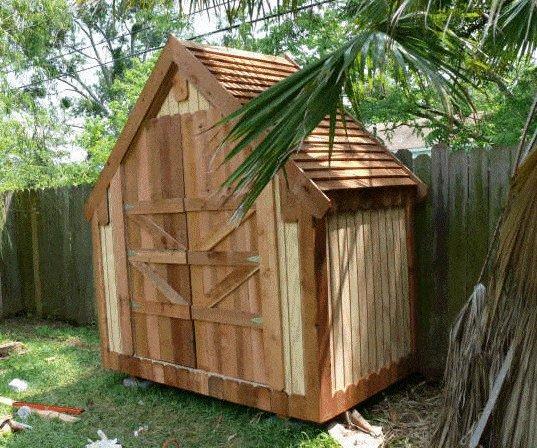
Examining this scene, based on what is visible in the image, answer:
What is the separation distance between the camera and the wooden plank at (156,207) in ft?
17.2

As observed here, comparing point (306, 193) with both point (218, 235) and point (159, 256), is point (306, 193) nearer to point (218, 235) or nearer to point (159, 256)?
point (218, 235)

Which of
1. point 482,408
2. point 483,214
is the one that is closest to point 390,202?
point 483,214

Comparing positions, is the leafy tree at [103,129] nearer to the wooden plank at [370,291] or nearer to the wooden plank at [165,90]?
the wooden plank at [165,90]

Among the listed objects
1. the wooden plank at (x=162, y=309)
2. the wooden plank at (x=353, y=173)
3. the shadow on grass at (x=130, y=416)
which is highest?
the wooden plank at (x=353, y=173)

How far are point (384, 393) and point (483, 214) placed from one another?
1743 millimetres

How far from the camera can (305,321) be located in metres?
4.33

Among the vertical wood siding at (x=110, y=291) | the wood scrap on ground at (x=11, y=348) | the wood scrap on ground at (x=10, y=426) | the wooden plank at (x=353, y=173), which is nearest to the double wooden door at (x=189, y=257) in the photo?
the vertical wood siding at (x=110, y=291)

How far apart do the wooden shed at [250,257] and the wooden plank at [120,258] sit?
2cm

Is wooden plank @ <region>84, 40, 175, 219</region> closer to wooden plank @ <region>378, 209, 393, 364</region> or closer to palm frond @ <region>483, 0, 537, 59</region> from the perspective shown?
wooden plank @ <region>378, 209, 393, 364</region>

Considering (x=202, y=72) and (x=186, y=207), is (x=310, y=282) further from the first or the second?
(x=202, y=72)

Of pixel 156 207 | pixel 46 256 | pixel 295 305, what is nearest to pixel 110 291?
pixel 156 207

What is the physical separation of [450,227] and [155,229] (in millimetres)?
2606

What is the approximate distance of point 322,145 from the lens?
4.76 metres

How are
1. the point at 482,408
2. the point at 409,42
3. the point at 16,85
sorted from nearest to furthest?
1. the point at 482,408
2. the point at 409,42
3. the point at 16,85
